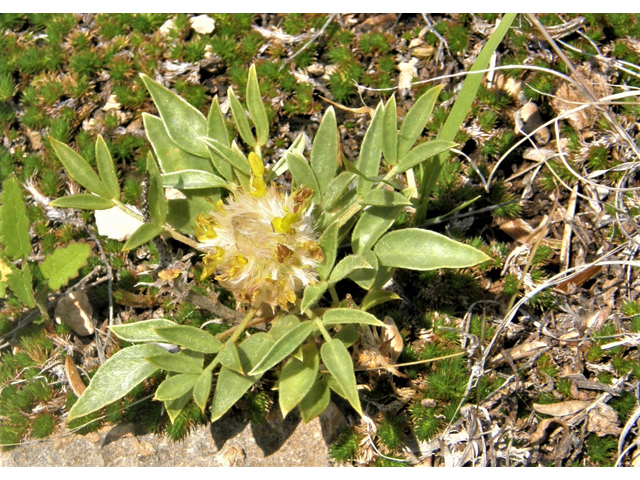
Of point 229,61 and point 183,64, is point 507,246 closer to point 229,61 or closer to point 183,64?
point 229,61

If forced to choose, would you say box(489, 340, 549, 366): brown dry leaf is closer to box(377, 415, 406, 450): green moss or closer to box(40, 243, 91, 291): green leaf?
box(377, 415, 406, 450): green moss

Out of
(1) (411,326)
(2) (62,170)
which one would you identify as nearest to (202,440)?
(1) (411,326)

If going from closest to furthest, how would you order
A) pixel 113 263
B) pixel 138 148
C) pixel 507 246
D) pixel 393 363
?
pixel 393 363 < pixel 507 246 < pixel 113 263 < pixel 138 148

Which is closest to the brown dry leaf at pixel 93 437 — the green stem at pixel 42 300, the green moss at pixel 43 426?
the green moss at pixel 43 426

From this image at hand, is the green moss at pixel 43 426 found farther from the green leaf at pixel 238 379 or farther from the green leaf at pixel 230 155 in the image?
the green leaf at pixel 230 155

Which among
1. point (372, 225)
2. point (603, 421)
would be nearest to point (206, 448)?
point (372, 225)

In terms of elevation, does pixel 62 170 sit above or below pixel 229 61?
below
